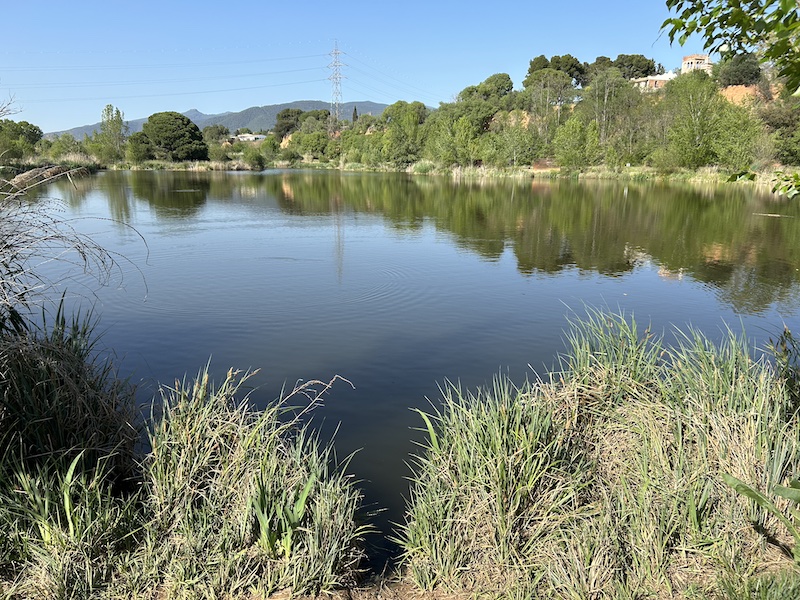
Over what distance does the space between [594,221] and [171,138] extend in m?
75.0

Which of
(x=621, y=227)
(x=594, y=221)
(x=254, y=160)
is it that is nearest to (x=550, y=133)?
(x=254, y=160)

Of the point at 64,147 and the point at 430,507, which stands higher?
the point at 64,147

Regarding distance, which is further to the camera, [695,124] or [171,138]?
[171,138]

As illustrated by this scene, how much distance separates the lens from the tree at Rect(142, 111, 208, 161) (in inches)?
3302

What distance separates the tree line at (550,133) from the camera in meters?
49.5

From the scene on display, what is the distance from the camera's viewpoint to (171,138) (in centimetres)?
8356

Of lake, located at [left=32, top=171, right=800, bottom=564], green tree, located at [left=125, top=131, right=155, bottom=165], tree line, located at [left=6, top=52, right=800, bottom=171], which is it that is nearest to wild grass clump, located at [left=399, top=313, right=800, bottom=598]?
lake, located at [left=32, top=171, right=800, bottom=564]

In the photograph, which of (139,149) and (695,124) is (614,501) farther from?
(139,149)

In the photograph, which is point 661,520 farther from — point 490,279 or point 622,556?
point 490,279

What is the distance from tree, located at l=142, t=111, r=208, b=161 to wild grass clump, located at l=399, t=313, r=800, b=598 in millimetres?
88783

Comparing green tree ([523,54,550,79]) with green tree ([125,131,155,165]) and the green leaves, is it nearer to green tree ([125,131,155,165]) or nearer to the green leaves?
green tree ([125,131,155,165])

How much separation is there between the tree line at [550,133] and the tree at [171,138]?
0.15m

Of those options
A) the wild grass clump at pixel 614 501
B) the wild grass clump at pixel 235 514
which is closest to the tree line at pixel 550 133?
the wild grass clump at pixel 235 514

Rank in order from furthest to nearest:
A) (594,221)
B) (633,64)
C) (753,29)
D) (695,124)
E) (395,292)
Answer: (633,64) → (695,124) → (594,221) → (395,292) → (753,29)
